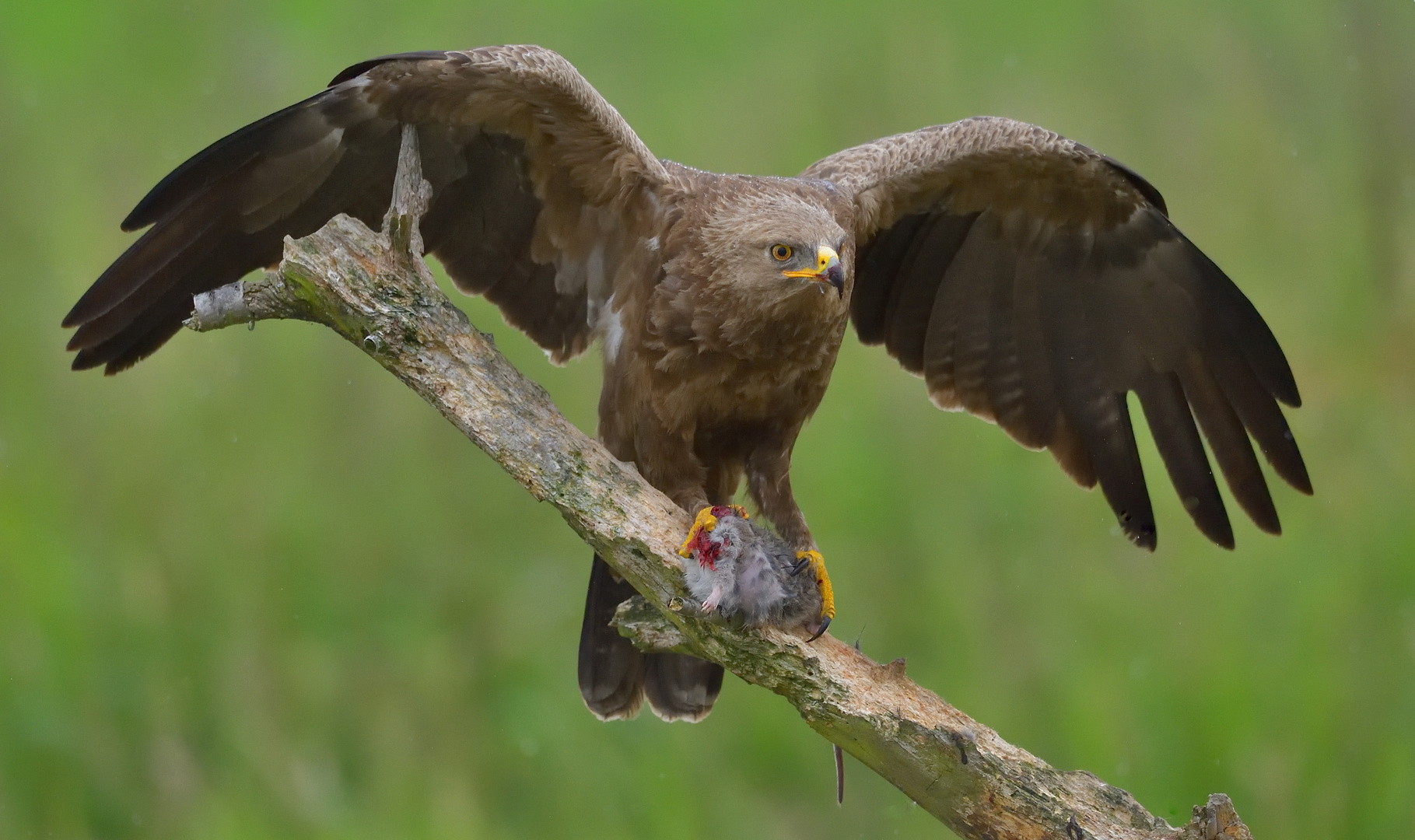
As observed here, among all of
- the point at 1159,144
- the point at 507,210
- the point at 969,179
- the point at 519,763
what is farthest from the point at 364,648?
the point at 1159,144

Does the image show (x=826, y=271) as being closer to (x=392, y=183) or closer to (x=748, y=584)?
(x=748, y=584)

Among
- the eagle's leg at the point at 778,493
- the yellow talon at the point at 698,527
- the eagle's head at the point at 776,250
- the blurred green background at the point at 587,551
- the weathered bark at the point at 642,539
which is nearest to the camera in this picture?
the weathered bark at the point at 642,539

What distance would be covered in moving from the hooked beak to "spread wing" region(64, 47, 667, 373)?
62 centimetres

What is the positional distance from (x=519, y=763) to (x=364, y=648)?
893 mm

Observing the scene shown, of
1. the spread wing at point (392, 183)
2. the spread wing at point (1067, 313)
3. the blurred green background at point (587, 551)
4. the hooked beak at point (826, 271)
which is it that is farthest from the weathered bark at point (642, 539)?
the blurred green background at point (587, 551)

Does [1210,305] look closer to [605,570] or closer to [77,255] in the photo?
[605,570]

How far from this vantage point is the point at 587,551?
5570mm

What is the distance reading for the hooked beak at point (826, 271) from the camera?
3021 mm

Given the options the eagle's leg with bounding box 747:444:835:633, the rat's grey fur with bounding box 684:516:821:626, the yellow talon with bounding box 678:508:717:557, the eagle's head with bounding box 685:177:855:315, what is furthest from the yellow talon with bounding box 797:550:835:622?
the eagle's head with bounding box 685:177:855:315

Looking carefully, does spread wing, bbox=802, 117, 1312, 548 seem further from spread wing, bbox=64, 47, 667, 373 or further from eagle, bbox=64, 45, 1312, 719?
spread wing, bbox=64, 47, 667, 373

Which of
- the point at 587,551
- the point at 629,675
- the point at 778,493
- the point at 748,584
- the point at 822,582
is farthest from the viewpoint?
the point at 587,551

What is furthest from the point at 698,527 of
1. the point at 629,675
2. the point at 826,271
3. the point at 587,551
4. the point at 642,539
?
the point at 587,551

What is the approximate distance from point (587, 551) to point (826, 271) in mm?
2871

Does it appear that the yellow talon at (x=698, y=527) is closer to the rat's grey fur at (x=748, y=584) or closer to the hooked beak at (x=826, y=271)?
the rat's grey fur at (x=748, y=584)
